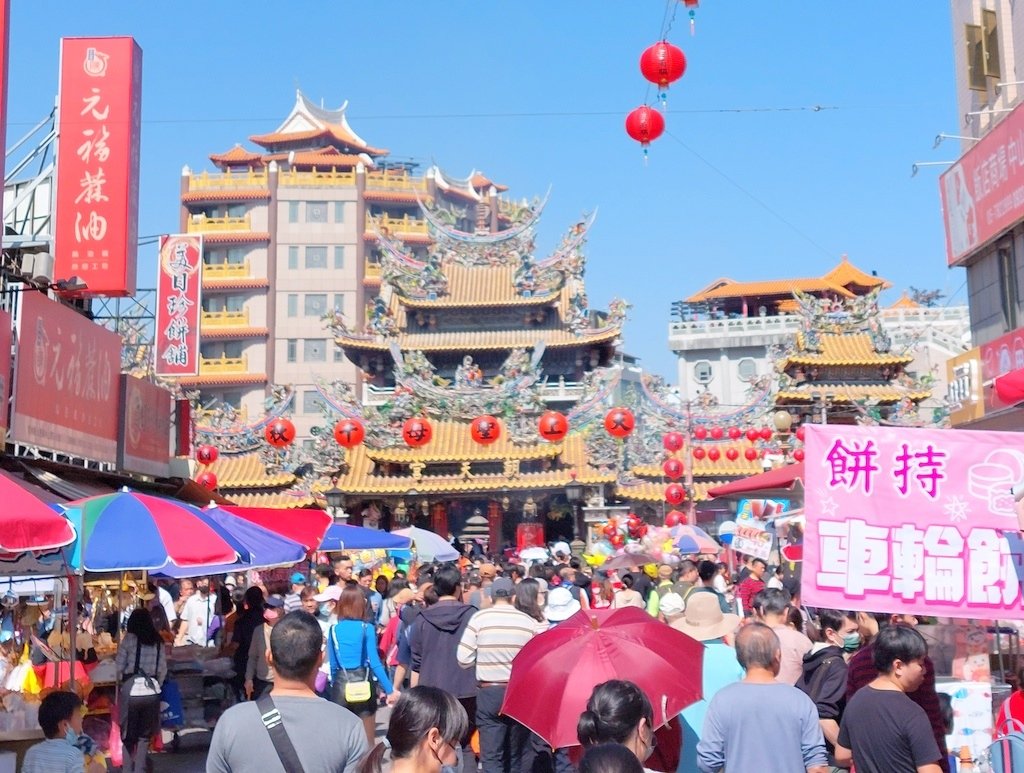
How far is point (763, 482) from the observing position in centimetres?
1399

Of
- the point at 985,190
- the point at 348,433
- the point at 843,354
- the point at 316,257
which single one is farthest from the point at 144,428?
the point at 316,257

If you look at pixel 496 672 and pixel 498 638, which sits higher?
pixel 498 638

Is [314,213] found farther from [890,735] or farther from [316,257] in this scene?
[890,735]

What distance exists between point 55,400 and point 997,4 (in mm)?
13366

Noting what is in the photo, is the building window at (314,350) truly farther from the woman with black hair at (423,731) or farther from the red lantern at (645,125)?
the woman with black hair at (423,731)

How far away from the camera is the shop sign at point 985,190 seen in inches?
566

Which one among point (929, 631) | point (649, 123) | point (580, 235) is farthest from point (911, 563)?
point (580, 235)

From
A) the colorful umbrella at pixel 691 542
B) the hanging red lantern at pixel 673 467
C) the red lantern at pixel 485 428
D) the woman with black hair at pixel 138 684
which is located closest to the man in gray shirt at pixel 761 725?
the woman with black hair at pixel 138 684

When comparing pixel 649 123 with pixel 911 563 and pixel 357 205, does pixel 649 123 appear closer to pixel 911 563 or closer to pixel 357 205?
pixel 911 563

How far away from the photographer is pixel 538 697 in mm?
5055

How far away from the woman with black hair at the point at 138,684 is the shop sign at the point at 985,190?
440 inches

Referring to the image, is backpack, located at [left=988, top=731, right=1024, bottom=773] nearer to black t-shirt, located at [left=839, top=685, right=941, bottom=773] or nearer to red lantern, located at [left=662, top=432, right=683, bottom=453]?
black t-shirt, located at [left=839, top=685, right=941, bottom=773]

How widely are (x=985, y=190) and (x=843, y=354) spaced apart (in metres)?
19.4

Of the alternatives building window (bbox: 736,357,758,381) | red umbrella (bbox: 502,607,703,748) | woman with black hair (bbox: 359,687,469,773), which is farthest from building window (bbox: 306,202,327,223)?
woman with black hair (bbox: 359,687,469,773)
